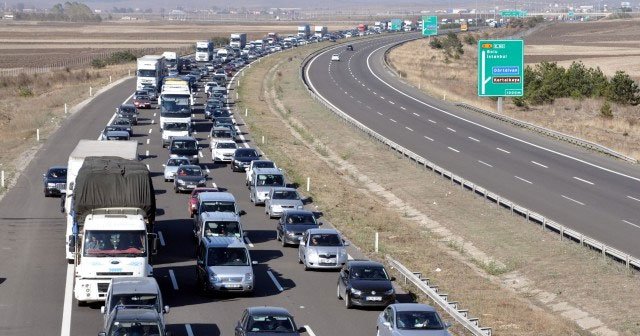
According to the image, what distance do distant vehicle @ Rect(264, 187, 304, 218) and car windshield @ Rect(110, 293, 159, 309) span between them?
1818cm

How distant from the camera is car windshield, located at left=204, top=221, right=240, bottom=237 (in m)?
36.7

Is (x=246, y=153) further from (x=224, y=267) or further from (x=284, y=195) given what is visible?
(x=224, y=267)

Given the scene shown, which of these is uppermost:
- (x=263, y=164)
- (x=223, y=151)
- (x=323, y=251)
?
(x=323, y=251)

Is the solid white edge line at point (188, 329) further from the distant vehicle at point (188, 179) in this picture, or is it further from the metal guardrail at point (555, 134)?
the metal guardrail at point (555, 134)

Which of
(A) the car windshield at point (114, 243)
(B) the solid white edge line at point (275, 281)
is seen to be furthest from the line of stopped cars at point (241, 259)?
(A) the car windshield at point (114, 243)

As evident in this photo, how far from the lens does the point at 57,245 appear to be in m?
39.1

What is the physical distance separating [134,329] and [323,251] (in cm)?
1225

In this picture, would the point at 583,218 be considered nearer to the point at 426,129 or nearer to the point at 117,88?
the point at 426,129

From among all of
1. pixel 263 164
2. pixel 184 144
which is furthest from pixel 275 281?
pixel 184 144

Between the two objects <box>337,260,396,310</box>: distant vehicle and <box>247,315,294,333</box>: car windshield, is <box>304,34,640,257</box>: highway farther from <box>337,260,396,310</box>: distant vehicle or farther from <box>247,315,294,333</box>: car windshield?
<box>247,315,294,333</box>: car windshield

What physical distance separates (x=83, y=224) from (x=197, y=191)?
1385 centimetres

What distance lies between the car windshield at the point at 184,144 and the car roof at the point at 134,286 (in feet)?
105

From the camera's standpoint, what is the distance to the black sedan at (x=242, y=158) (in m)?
57.7

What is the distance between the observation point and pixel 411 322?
24891 millimetres
